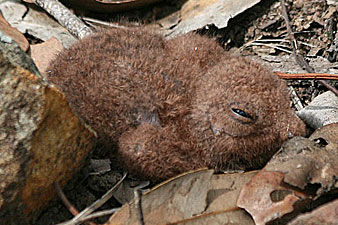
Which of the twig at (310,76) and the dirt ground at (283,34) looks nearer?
the twig at (310,76)

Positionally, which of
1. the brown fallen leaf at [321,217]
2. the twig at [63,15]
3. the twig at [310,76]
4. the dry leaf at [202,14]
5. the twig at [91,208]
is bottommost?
the brown fallen leaf at [321,217]

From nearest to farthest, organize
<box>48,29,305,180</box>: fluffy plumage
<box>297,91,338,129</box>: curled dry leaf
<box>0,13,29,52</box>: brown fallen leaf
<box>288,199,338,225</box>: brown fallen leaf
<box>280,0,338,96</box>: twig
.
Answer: <box>288,199,338,225</box>: brown fallen leaf
<box>48,29,305,180</box>: fluffy plumage
<box>297,91,338,129</box>: curled dry leaf
<box>280,0,338,96</box>: twig
<box>0,13,29,52</box>: brown fallen leaf

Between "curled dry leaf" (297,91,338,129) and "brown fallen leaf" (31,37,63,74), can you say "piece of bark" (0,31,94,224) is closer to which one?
"brown fallen leaf" (31,37,63,74)

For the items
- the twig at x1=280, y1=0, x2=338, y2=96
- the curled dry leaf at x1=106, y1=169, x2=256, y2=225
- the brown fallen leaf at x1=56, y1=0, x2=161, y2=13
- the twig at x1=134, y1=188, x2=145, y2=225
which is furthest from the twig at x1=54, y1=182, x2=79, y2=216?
the brown fallen leaf at x1=56, y1=0, x2=161, y2=13

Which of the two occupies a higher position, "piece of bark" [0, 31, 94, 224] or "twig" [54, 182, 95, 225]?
"piece of bark" [0, 31, 94, 224]

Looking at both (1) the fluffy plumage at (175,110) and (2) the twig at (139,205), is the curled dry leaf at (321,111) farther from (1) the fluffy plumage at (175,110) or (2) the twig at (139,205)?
(2) the twig at (139,205)

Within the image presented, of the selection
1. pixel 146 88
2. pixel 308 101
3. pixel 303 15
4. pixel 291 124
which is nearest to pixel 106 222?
pixel 146 88

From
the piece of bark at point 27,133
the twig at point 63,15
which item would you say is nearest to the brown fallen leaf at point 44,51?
the twig at point 63,15

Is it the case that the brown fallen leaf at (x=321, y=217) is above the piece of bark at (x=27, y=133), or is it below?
below
